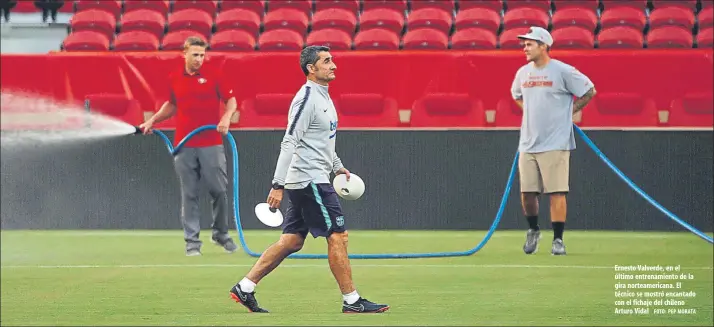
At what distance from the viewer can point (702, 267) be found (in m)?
10.2

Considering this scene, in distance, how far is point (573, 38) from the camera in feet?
54.8

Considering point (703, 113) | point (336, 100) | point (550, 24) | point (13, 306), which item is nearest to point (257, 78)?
point (336, 100)

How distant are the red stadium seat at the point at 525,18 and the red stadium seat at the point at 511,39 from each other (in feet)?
1.29

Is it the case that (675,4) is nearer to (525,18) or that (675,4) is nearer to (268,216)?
(525,18)

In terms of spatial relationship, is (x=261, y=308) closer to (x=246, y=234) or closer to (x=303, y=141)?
(x=303, y=141)

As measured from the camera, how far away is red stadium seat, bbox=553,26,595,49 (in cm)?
1661

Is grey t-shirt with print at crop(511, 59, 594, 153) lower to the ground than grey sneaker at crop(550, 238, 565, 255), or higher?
higher

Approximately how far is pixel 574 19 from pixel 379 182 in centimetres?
510

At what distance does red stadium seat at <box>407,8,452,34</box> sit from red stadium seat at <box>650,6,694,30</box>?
2755mm

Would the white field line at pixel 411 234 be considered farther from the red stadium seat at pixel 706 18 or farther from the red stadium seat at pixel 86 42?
the red stadium seat at pixel 706 18

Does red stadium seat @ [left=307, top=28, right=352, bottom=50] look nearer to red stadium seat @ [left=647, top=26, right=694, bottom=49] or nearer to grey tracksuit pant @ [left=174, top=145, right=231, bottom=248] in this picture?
red stadium seat @ [left=647, top=26, right=694, bottom=49]

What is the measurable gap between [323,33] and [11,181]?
5037 mm

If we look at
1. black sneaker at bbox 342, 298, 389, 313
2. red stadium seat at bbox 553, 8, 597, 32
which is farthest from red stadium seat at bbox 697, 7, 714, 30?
black sneaker at bbox 342, 298, 389, 313

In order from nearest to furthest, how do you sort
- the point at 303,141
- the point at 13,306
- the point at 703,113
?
the point at 303,141 < the point at 13,306 < the point at 703,113
